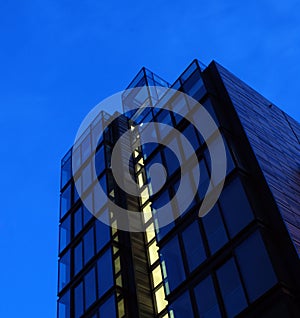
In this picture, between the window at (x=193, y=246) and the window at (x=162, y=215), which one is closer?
the window at (x=193, y=246)

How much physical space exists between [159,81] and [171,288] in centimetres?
1452

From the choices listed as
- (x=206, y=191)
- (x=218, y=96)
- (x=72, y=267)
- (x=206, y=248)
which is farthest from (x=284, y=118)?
(x=72, y=267)

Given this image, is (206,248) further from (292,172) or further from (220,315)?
(292,172)

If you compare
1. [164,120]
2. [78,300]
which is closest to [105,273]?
[78,300]

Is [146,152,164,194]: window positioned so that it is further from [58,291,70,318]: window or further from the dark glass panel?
[58,291,70,318]: window

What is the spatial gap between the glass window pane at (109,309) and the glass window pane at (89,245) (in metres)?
3.51

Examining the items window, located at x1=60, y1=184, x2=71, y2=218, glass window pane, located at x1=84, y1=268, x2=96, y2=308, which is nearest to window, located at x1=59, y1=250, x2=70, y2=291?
glass window pane, located at x1=84, y1=268, x2=96, y2=308

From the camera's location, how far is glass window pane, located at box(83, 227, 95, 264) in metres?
26.2

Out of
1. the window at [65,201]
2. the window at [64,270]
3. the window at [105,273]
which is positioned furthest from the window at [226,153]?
the window at [65,201]

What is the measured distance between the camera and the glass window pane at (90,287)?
24.2 m

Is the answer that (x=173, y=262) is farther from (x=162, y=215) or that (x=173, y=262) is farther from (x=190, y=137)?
(x=190, y=137)

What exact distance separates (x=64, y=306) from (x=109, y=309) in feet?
14.2

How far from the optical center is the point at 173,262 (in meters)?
20.3

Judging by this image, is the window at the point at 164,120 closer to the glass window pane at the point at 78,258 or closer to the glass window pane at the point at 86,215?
the glass window pane at the point at 86,215
